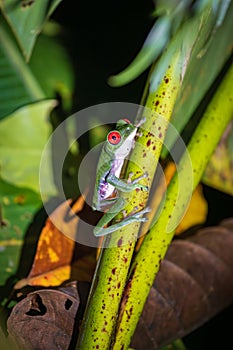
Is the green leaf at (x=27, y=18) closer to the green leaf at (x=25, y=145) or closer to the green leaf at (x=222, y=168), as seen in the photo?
the green leaf at (x=25, y=145)

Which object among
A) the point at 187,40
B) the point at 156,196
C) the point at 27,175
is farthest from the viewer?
the point at 27,175

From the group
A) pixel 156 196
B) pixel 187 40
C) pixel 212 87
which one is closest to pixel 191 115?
pixel 212 87

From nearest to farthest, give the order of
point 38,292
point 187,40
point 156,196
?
point 187,40
point 38,292
point 156,196

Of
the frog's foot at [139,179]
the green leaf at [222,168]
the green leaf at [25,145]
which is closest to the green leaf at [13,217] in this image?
the green leaf at [25,145]

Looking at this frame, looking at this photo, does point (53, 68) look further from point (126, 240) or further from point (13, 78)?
point (126, 240)

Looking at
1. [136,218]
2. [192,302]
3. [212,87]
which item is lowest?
[192,302]

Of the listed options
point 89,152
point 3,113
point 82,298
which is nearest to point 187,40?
point 82,298

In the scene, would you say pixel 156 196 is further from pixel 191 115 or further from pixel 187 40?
pixel 187 40

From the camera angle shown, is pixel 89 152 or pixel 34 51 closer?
pixel 89 152

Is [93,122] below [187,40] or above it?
below
